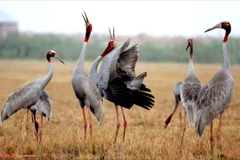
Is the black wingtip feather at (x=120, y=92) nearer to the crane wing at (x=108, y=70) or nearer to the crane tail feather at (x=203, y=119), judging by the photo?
the crane wing at (x=108, y=70)

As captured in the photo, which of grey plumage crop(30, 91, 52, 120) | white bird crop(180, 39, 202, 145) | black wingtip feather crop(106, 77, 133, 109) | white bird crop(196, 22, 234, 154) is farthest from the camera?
grey plumage crop(30, 91, 52, 120)

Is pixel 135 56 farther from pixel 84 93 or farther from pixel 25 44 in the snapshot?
pixel 25 44

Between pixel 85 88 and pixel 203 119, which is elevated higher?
pixel 85 88

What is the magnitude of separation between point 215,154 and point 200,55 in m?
35.4

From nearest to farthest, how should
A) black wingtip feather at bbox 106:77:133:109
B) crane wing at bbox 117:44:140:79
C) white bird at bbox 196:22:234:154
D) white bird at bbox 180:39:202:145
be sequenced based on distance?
white bird at bbox 196:22:234:154, white bird at bbox 180:39:202:145, black wingtip feather at bbox 106:77:133:109, crane wing at bbox 117:44:140:79

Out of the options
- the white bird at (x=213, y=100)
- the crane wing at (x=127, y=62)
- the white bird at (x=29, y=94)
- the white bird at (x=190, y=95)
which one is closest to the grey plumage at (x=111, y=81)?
the crane wing at (x=127, y=62)

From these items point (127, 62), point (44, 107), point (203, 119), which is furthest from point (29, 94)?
point (203, 119)

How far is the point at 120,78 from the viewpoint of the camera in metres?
8.33

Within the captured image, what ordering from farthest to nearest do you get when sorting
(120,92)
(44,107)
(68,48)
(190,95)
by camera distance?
1. (68,48)
2. (44,107)
3. (120,92)
4. (190,95)

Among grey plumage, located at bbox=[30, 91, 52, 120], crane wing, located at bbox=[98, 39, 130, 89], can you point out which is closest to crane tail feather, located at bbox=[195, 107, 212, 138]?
crane wing, located at bbox=[98, 39, 130, 89]

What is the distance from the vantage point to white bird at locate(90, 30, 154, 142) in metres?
8.02

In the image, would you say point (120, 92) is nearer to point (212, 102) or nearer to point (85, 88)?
point (85, 88)

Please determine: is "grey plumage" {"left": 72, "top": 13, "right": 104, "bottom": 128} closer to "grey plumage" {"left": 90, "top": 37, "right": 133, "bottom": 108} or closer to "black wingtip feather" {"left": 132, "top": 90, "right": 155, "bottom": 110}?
"grey plumage" {"left": 90, "top": 37, "right": 133, "bottom": 108}

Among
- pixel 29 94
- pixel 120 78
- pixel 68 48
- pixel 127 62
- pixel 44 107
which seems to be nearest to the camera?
pixel 29 94
